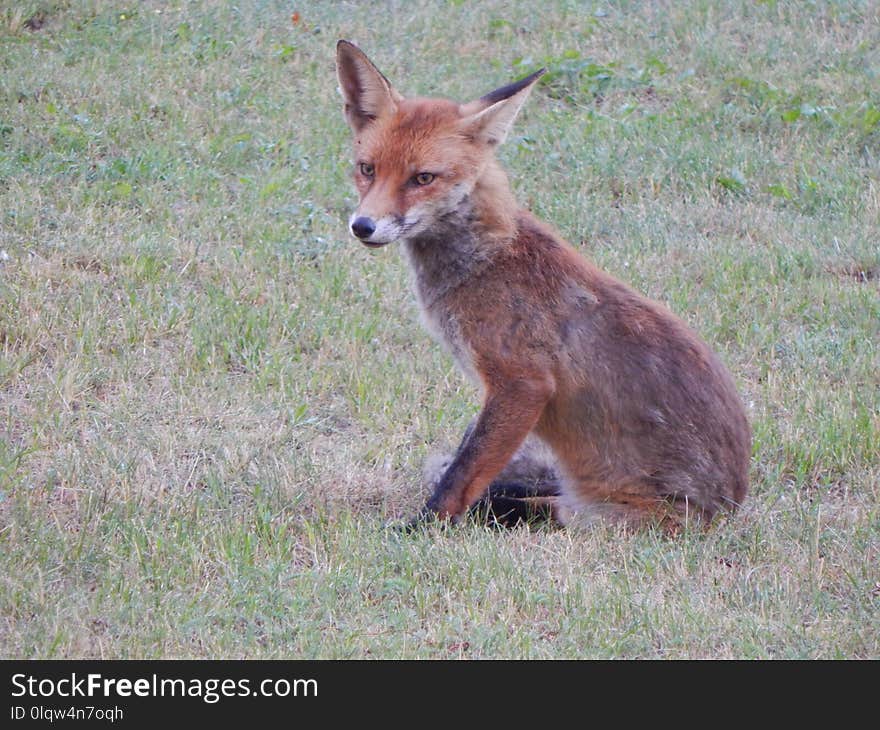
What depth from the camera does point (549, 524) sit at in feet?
19.3

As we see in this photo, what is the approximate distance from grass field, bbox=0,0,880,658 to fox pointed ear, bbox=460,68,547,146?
72.8 inches

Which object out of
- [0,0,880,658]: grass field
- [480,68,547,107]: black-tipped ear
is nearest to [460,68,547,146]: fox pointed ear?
[480,68,547,107]: black-tipped ear

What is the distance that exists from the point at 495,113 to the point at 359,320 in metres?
2.70

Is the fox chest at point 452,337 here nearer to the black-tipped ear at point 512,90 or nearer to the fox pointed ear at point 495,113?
the fox pointed ear at point 495,113

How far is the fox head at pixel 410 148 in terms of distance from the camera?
541 cm

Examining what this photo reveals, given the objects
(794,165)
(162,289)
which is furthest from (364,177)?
(794,165)

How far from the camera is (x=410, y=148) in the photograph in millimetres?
5512

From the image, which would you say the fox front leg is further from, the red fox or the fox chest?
the fox chest

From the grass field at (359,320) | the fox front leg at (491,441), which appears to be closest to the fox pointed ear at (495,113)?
the fox front leg at (491,441)

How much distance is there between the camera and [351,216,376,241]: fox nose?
5.26 metres

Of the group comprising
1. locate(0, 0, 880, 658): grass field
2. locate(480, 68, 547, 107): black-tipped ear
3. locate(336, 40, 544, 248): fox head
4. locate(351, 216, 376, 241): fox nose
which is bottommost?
locate(0, 0, 880, 658): grass field

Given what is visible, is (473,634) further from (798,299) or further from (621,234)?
(621,234)

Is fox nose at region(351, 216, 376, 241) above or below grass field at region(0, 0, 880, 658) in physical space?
above

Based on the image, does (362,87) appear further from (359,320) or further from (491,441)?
(359,320)
